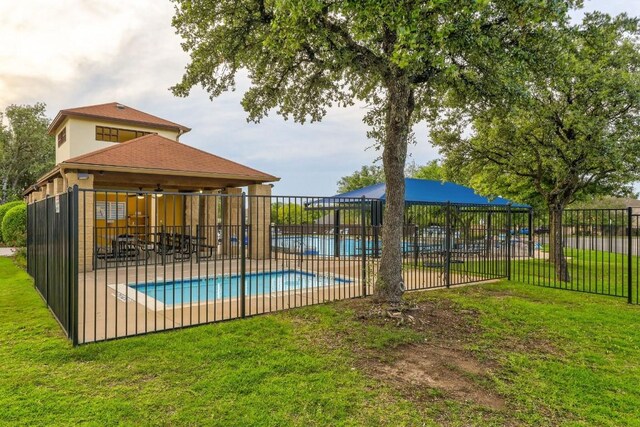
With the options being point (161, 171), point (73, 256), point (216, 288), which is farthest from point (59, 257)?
point (161, 171)

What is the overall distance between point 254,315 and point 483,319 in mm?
3771

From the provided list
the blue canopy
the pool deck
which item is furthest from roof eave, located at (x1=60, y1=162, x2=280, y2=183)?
the pool deck

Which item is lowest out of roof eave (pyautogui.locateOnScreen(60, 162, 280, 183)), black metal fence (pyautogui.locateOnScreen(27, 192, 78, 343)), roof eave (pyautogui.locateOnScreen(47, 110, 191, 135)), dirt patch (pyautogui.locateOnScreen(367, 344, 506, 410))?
dirt patch (pyautogui.locateOnScreen(367, 344, 506, 410))

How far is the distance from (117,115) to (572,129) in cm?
2246

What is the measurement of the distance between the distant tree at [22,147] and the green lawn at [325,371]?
31.2 meters

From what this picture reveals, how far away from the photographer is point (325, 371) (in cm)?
416

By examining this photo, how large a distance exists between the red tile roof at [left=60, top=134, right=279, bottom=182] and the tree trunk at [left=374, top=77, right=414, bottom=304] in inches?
341

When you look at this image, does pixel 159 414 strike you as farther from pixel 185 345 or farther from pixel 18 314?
pixel 18 314

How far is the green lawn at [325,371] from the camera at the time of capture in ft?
10.8

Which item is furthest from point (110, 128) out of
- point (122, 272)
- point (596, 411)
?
point (596, 411)

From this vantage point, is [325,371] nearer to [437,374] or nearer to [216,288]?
[437,374]

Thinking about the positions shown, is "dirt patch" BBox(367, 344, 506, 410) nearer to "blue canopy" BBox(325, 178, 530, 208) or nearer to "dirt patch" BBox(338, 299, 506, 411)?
"dirt patch" BBox(338, 299, 506, 411)

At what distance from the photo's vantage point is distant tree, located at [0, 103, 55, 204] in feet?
99.8

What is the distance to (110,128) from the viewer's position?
70.3 ft
